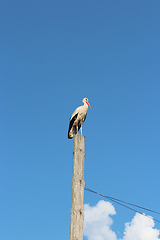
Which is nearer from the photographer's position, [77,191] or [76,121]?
[77,191]

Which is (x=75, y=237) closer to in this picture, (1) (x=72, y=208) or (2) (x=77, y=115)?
(1) (x=72, y=208)

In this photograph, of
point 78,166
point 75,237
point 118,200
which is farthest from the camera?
point 118,200

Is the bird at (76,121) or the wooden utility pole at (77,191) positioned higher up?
the bird at (76,121)

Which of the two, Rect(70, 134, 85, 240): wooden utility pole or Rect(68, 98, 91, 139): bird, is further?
Rect(68, 98, 91, 139): bird

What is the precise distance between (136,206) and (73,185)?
1933mm

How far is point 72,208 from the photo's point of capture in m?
4.45

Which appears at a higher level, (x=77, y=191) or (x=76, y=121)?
(x=76, y=121)

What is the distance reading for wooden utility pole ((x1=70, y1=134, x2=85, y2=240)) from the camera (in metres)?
4.25

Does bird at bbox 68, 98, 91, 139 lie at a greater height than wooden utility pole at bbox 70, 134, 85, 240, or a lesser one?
greater

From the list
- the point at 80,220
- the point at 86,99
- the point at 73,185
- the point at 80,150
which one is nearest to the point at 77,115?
the point at 86,99

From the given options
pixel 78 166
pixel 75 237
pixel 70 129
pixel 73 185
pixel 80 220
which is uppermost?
pixel 70 129

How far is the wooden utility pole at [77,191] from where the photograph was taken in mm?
4246

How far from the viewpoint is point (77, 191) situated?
460 centimetres

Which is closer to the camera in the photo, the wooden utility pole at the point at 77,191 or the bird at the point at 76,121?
the wooden utility pole at the point at 77,191
